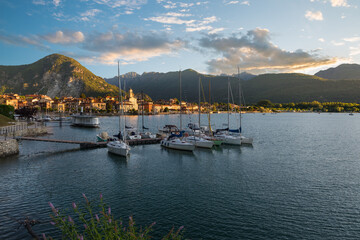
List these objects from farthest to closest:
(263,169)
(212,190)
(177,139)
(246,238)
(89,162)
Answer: (177,139), (89,162), (263,169), (212,190), (246,238)

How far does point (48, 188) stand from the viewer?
23.9m

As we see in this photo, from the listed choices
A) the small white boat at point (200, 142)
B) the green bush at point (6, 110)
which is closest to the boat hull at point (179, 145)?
the small white boat at point (200, 142)

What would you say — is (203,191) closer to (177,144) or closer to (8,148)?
(177,144)

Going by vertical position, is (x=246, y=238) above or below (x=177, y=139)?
below

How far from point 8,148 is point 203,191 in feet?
117

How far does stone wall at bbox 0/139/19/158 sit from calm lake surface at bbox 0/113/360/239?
1.71m

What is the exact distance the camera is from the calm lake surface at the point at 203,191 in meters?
16.3

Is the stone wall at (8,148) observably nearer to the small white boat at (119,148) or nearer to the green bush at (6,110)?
the small white boat at (119,148)

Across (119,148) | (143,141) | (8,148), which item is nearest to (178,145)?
(119,148)

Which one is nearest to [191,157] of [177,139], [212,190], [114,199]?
[177,139]

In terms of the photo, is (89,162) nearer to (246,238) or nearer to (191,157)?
(191,157)

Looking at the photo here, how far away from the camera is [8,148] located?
38.5 meters

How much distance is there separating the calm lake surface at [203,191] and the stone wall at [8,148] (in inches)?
67.2

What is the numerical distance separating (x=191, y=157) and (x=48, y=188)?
914 inches
